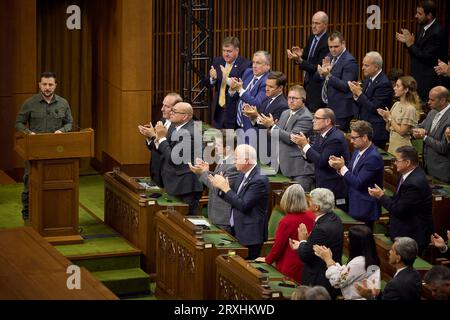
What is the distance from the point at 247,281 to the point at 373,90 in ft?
12.5

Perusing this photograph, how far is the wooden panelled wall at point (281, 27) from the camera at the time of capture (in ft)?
45.3

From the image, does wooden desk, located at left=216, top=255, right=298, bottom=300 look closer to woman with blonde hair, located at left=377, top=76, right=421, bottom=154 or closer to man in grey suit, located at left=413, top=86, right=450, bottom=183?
man in grey suit, located at left=413, top=86, right=450, bottom=183

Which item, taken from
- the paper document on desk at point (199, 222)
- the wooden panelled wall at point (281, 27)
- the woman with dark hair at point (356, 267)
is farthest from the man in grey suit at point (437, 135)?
the wooden panelled wall at point (281, 27)

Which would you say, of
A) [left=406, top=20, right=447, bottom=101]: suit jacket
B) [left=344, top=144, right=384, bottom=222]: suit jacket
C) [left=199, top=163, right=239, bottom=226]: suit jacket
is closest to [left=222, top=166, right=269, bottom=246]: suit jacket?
[left=199, top=163, right=239, bottom=226]: suit jacket

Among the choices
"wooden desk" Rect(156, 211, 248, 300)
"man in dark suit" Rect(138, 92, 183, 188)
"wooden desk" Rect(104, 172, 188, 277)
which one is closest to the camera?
"wooden desk" Rect(156, 211, 248, 300)

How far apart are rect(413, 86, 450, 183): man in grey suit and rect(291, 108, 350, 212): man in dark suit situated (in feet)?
2.64

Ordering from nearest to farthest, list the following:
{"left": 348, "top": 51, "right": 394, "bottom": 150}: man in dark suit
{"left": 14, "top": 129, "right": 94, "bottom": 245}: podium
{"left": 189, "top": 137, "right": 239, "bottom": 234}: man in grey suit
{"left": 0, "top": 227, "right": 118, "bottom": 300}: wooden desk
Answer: {"left": 0, "top": 227, "right": 118, "bottom": 300}: wooden desk → {"left": 189, "top": 137, "right": 239, "bottom": 234}: man in grey suit → {"left": 14, "top": 129, "right": 94, "bottom": 245}: podium → {"left": 348, "top": 51, "right": 394, "bottom": 150}: man in dark suit

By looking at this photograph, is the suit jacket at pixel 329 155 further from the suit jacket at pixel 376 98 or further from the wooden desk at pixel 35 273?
the wooden desk at pixel 35 273

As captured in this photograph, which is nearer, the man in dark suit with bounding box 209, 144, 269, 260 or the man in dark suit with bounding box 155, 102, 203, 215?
the man in dark suit with bounding box 209, 144, 269, 260

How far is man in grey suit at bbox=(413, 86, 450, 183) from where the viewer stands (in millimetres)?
10484

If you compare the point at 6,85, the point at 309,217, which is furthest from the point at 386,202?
the point at 6,85

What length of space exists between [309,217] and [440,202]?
1.75 meters

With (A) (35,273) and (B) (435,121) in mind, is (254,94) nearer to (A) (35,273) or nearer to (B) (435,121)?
(B) (435,121)
